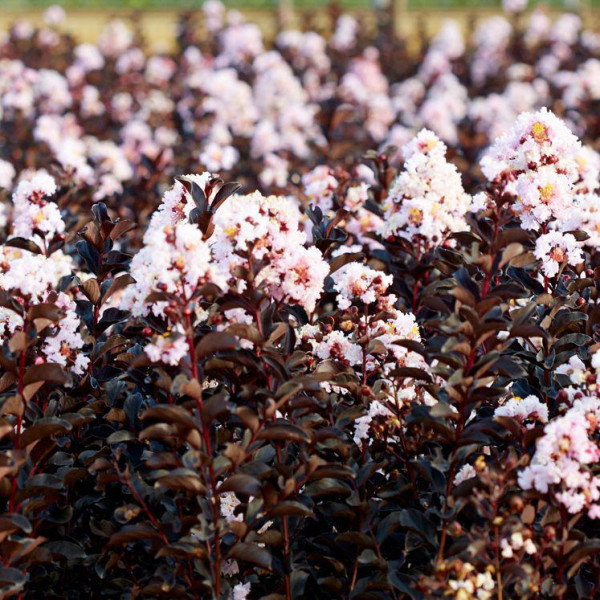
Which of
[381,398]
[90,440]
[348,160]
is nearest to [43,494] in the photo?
[90,440]

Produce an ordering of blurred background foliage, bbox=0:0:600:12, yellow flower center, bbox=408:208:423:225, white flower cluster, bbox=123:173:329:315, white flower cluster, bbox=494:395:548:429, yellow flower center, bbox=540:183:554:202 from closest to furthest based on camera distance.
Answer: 1. white flower cluster, bbox=123:173:329:315
2. white flower cluster, bbox=494:395:548:429
3. yellow flower center, bbox=540:183:554:202
4. yellow flower center, bbox=408:208:423:225
5. blurred background foliage, bbox=0:0:600:12

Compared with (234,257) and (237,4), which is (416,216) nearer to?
(234,257)

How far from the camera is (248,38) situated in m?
9.71

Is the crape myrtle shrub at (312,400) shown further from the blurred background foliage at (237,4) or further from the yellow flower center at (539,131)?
the blurred background foliage at (237,4)

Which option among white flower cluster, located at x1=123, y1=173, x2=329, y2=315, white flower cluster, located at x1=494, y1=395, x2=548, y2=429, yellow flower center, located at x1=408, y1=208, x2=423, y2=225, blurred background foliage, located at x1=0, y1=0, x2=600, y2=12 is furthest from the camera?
blurred background foliage, located at x1=0, y1=0, x2=600, y2=12

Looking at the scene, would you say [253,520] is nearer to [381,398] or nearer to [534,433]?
[381,398]

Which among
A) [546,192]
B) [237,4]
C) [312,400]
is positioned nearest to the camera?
[312,400]

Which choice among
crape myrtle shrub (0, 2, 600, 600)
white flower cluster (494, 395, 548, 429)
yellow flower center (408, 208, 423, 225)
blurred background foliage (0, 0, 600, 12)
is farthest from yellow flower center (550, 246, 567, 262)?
blurred background foliage (0, 0, 600, 12)

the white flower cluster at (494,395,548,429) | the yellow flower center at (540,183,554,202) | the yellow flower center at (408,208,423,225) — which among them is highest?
the yellow flower center at (408,208,423,225)

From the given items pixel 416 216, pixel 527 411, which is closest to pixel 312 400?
pixel 527 411

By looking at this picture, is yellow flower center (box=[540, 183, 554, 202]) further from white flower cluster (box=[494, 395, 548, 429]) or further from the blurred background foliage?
the blurred background foliage

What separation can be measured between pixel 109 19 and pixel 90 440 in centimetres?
1077

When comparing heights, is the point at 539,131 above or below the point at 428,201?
above

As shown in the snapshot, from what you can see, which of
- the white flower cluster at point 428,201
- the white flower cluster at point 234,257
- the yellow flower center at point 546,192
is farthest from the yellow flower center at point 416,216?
the white flower cluster at point 234,257
